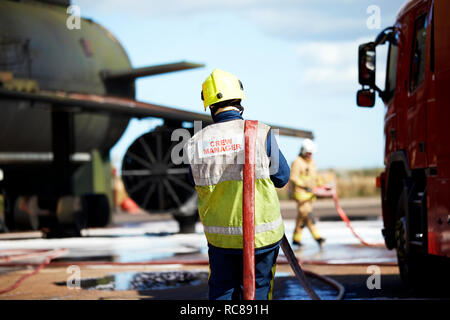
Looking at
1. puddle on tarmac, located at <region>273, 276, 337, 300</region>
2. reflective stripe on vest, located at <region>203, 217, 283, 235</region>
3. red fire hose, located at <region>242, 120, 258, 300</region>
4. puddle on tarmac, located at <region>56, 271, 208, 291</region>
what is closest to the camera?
red fire hose, located at <region>242, 120, 258, 300</region>

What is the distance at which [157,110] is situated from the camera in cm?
1808

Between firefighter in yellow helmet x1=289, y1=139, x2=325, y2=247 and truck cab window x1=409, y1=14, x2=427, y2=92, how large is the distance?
5.62m

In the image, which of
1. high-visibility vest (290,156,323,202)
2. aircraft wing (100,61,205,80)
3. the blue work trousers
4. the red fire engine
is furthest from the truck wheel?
aircraft wing (100,61,205,80)

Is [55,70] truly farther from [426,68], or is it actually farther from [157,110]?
[426,68]

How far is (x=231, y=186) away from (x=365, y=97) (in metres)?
4.96

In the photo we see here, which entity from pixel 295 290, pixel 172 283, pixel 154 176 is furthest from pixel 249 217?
pixel 154 176

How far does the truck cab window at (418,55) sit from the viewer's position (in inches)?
319

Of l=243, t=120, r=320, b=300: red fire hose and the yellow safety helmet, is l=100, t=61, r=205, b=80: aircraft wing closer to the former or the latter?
the yellow safety helmet

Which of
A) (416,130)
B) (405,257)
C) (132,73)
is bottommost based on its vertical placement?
(405,257)

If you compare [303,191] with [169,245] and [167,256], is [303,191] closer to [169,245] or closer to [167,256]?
[167,256]

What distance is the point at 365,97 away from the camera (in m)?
9.59

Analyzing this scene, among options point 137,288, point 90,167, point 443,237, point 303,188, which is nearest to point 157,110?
point 90,167

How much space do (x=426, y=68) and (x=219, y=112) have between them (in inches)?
129

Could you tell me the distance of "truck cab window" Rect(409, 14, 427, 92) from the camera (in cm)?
811
